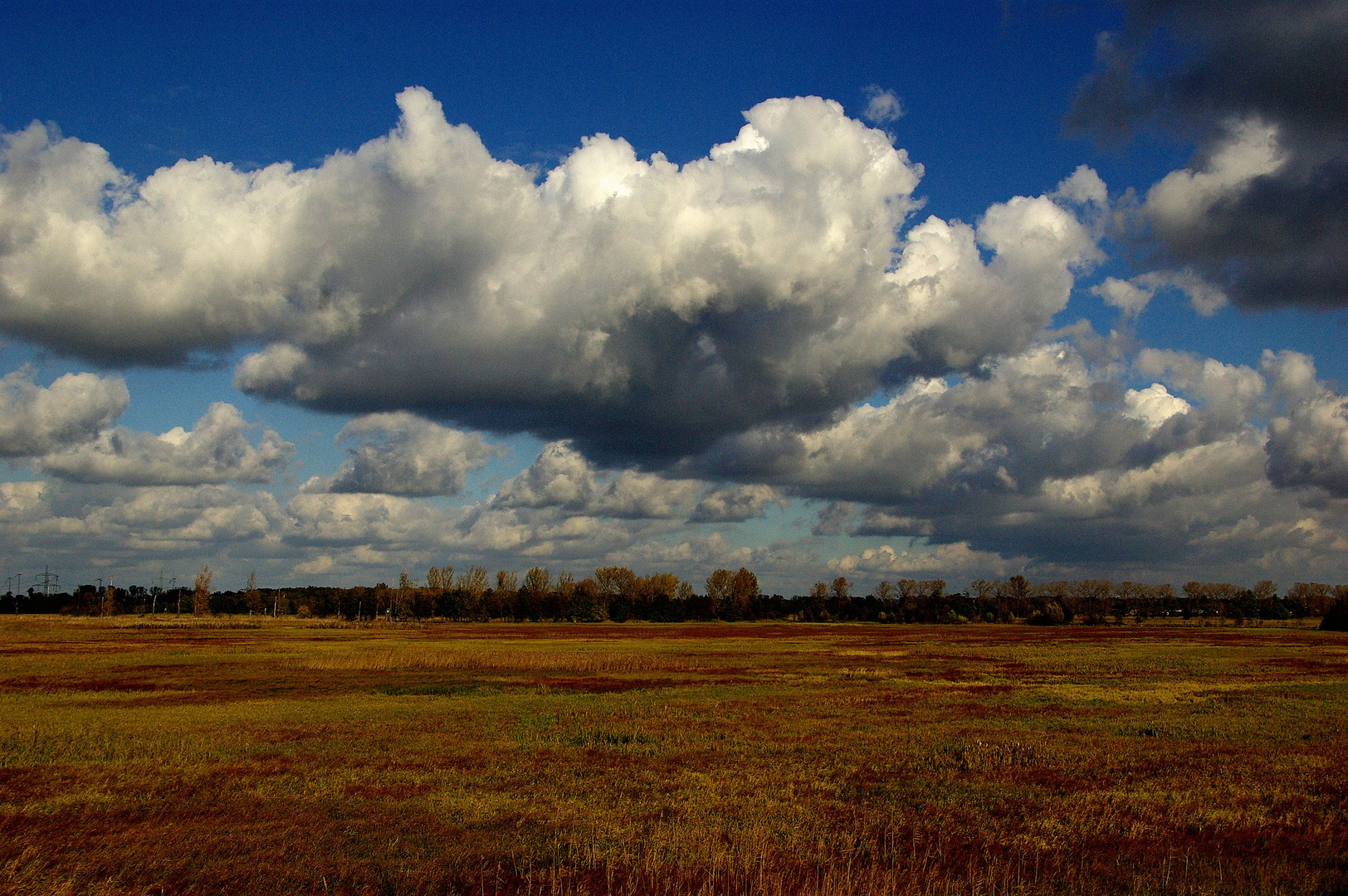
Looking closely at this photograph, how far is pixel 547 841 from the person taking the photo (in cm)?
1628

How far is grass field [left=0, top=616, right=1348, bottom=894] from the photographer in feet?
47.4

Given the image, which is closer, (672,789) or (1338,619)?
(672,789)

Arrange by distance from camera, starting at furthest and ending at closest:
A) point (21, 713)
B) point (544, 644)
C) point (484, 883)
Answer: point (544, 644)
point (21, 713)
point (484, 883)

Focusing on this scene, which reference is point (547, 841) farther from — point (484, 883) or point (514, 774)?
point (514, 774)

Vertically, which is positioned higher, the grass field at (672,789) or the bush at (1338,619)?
the grass field at (672,789)

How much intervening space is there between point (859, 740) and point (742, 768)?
6.24 metres

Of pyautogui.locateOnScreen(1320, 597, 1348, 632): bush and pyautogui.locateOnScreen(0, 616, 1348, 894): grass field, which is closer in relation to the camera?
pyautogui.locateOnScreen(0, 616, 1348, 894): grass field

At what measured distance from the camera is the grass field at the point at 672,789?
14.4 metres

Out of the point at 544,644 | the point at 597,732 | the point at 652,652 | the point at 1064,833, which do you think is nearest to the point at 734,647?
the point at 652,652

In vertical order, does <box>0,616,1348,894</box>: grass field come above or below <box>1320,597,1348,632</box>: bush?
above

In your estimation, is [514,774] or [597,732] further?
[597,732]

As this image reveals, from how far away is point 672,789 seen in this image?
2077 centimetres

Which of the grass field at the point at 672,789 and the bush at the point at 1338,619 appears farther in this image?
the bush at the point at 1338,619

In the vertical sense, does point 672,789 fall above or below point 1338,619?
above
